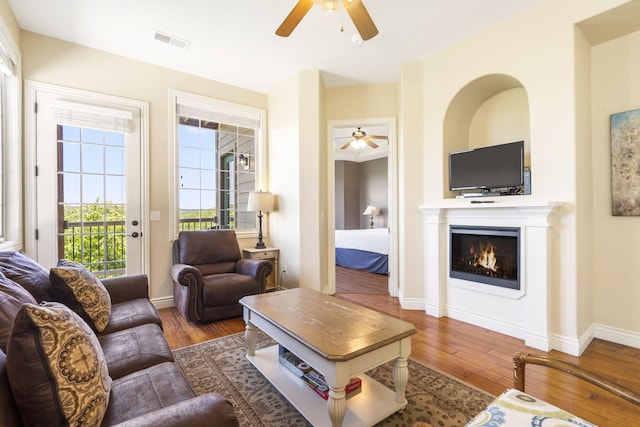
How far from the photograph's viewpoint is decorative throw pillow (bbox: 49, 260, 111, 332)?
5.75 ft

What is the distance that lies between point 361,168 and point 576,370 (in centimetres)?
837

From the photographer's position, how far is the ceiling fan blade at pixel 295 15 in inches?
82.7

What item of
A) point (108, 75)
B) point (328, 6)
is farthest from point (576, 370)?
point (108, 75)

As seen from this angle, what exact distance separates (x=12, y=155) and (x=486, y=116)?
15.7 ft

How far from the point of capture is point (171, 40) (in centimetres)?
311

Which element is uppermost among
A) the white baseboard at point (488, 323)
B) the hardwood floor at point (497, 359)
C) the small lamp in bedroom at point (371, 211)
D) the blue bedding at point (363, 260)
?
the small lamp in bedroom at point (371, 211)

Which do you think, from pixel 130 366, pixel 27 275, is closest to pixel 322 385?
pixel 130 366

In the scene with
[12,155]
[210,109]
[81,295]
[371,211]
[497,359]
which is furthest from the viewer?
[371,211]

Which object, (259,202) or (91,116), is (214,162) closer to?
(259,202)

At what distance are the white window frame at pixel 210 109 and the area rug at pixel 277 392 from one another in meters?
1.91

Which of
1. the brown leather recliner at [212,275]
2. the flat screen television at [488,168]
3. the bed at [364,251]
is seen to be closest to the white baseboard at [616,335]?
the flat screen television at [488,168]

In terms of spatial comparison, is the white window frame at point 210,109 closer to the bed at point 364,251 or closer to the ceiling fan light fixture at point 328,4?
the bed at point 364,251

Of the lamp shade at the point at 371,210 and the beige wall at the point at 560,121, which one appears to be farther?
the lamp shade at the point at 371,210

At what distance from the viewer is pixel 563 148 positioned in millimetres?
2451
